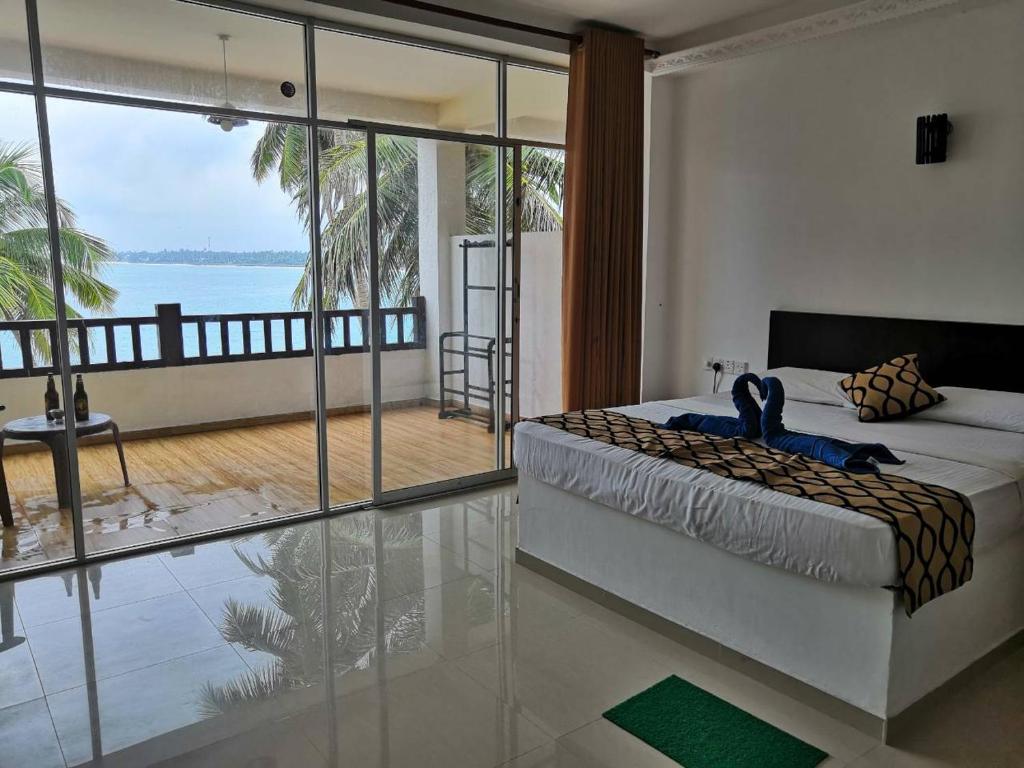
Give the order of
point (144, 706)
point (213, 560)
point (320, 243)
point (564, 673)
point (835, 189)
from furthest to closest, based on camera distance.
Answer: point (835, 189)
point (320, 243)
point (213, 560)
point (564, 673)
point (144, 706)

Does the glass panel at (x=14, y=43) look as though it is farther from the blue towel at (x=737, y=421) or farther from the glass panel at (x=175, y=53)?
the blue towel at (x=737, y=421)

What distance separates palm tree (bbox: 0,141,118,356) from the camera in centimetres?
343

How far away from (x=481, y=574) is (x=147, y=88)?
9.14ft

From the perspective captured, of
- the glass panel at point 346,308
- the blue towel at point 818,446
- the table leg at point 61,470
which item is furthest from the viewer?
the glass panel at point 346,308

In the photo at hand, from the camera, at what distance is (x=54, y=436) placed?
3.66 m

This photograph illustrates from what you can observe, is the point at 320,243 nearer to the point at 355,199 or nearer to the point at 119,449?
the point at 355,199

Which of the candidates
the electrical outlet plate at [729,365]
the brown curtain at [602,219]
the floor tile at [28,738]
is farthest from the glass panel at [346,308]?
the electrical outlet plate at [729,365]

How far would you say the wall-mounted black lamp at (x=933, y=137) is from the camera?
12.6 ft

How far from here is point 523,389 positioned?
5.29m

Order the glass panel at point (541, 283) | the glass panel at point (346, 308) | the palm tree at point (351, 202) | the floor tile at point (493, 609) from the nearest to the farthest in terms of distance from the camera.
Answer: the floor tile at point (493, 609)
the palm tree at point (351, 202)
the glass panel at point (346, 308)
the glass panel at point (541, 283)

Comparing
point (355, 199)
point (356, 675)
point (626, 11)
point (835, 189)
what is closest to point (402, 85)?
point (355, 199)

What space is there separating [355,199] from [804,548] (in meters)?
3.06

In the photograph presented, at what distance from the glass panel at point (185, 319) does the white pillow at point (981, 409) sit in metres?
3.22

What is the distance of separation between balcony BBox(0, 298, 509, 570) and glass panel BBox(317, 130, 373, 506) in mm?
11
